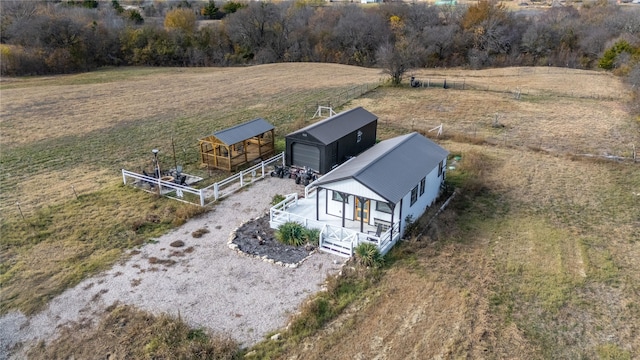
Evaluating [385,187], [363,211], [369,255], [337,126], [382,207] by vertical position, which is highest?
[337,126]

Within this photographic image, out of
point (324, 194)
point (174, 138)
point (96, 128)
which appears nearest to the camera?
point (324, 194)

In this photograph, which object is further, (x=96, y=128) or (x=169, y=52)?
(x=169, y=52)

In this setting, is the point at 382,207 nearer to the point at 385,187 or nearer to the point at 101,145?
the point at 385,187

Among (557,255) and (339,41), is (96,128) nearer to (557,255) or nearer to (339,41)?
(557,255)

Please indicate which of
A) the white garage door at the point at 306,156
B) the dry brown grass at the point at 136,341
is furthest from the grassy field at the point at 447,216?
the white garage door at the point at 306,156

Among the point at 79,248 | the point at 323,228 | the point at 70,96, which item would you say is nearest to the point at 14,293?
the point at 79,248

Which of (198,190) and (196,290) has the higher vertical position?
(198,190)

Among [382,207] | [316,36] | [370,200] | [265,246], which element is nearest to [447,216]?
[382,207]

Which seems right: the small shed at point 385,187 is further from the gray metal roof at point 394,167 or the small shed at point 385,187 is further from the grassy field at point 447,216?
the grassy field at point 447,216
